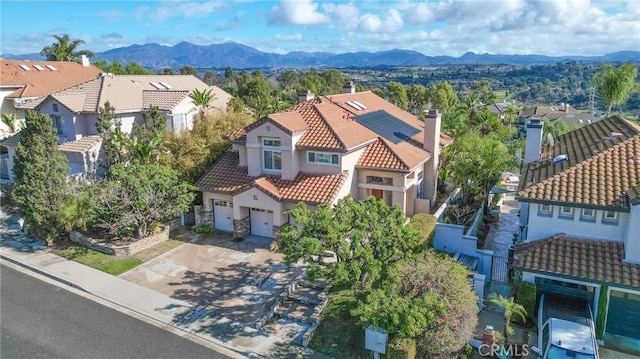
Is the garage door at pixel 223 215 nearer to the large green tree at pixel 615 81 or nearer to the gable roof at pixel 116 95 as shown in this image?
the gable roof at pixel 116 95

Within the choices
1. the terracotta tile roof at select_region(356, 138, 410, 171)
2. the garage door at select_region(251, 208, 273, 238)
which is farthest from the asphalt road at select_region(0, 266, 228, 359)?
the terracotta tile roof at select_region(356, 138, 410, 171)

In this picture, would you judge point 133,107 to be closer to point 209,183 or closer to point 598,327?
point 209,183

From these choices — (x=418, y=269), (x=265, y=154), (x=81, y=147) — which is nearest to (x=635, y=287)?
(x=418, y=269)

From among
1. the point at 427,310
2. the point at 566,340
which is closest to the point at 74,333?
the point at 427,310

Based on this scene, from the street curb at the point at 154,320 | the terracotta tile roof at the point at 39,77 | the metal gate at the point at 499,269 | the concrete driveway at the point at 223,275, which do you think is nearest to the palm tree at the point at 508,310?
the metal gate at the point at 499,269

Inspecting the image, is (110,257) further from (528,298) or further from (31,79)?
(31,79)

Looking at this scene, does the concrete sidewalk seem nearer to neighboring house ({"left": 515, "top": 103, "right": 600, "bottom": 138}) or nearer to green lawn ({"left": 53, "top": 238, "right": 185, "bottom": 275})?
green lawn ({"left": 53, "top": 238, "right": 185, "bottom": 275})
